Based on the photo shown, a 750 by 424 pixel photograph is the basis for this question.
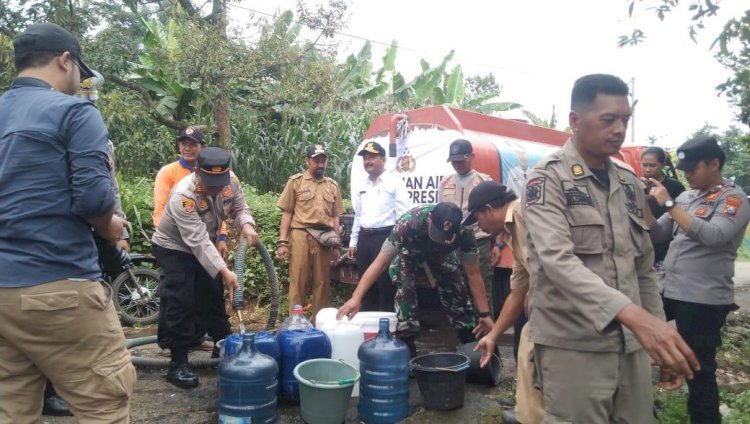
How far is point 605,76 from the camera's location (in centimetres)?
233

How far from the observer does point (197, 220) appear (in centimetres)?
436

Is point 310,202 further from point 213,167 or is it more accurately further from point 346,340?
point 346,340

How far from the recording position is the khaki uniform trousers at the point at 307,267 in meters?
6.03

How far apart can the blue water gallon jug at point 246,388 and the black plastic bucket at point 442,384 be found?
1023 millimetres

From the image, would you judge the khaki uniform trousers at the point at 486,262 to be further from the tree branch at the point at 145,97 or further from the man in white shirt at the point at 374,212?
the tree branch at the point at 145,97

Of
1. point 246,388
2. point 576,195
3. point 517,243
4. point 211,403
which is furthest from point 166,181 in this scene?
point 576,195

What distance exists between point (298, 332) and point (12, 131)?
7.82 ft

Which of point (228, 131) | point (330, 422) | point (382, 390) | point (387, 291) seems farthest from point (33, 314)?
point (228, 131)

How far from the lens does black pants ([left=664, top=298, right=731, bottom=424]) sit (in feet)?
11.5

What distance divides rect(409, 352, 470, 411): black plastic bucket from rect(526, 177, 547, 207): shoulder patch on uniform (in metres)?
1.95

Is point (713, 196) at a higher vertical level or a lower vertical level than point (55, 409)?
higher

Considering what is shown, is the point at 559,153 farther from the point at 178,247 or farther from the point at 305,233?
the point at 305,233

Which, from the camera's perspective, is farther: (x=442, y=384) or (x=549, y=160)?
(x=442, y=384)

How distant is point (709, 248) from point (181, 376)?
3771 mm
